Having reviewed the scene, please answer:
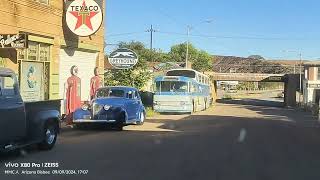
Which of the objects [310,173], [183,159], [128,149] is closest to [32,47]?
[128,149]

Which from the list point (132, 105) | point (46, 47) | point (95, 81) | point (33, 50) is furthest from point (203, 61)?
point (132, 105)

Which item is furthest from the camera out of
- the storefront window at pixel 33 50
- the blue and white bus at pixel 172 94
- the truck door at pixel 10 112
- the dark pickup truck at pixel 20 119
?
the blue and white bus at pixel 172 94

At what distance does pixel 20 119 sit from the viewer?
43.2ft

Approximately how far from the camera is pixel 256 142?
18.8 meters

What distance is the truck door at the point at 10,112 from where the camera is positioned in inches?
491

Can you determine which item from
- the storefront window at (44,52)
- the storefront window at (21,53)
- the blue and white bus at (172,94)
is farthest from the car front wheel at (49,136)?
the blue and white bus at (172,94)

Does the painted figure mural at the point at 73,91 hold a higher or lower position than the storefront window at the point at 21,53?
lower

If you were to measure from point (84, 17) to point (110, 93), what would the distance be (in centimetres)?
587

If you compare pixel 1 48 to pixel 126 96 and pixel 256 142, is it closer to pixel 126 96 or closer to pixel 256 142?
pixel 126 96

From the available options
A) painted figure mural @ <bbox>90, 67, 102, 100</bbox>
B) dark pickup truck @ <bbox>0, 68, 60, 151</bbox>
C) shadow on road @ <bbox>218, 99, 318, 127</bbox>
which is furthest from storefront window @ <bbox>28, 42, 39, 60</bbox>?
shadow on road @ <bbox>218, 99, 318, 127</bbox>

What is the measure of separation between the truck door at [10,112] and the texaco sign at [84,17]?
1445 centimetres

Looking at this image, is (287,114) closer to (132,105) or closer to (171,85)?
(171,85)

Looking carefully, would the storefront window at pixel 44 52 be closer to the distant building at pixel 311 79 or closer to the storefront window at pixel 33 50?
the storefront window at pixel 33 50

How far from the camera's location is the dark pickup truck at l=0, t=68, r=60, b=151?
12.6 metres
